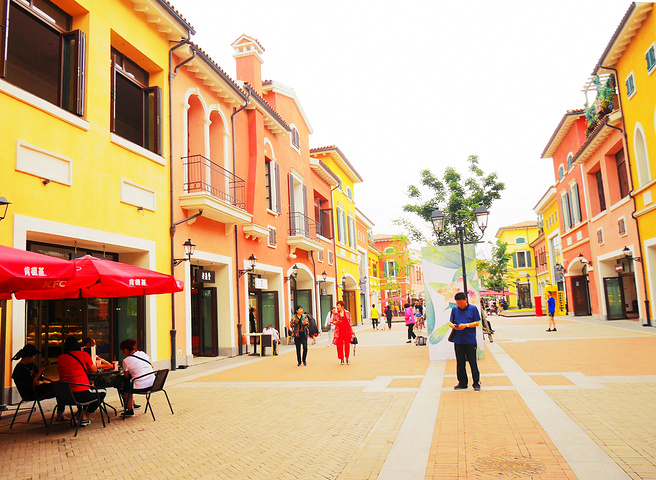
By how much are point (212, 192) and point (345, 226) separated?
68.4 feet

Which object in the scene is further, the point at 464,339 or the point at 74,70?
the point at 74,70

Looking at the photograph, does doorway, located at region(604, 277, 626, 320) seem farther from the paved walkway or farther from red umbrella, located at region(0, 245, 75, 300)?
red umbrella, located at region(0, 245, 75, 300)

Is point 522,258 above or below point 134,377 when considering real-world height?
above

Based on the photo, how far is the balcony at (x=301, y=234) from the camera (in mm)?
22666

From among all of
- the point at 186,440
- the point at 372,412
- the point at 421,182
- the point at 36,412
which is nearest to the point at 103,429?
the point at 186,440

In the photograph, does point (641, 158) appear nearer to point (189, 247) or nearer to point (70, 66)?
point (189, 247)

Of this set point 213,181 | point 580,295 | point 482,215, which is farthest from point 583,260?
point 213,181

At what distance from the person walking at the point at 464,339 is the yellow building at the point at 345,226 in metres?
22.6

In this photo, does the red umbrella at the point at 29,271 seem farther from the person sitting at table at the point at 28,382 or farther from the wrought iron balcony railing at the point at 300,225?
the wrought iron balcony railing at the point at 300,225

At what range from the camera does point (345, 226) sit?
3556cm

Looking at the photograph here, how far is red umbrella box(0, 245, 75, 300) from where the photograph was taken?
5.61m

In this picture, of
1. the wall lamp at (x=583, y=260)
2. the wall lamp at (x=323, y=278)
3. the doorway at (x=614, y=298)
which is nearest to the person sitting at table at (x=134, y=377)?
the wall lamp at (x=323, y=278)

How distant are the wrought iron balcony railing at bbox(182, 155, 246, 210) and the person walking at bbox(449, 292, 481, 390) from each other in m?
7.99

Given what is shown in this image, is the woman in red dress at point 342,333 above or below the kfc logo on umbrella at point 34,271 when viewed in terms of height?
below
